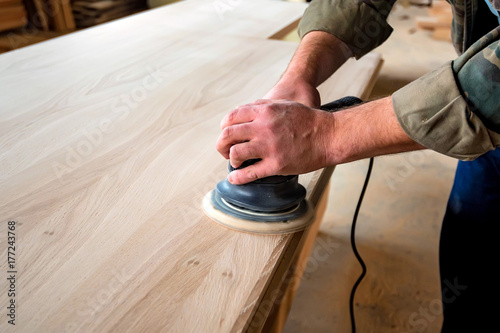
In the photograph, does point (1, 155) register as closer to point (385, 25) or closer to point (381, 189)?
point (385, 25)

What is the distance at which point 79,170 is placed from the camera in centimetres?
86

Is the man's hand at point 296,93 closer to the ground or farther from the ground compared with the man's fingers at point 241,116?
closer to the ground

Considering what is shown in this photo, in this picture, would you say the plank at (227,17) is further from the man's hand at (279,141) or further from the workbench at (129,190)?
the man's hand at (279,141)

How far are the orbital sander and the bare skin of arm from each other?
18 mm

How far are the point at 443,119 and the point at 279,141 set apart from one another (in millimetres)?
259

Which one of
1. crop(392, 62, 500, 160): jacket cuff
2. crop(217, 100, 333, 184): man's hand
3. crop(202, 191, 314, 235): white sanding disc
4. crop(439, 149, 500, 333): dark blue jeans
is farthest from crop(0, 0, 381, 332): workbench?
crop(439, 149, 500, 333): dark blue jeans

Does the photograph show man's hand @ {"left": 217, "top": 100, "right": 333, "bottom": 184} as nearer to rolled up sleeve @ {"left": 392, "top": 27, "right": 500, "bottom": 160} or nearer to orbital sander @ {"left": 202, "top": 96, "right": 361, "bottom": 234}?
orbital sander @ {"left": 202, "top": 96, "right": 361, "bottom": 234}

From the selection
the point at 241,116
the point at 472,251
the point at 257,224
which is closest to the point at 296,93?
the point at 241,116

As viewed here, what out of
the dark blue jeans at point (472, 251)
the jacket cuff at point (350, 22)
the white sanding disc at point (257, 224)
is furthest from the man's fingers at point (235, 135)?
the dark blue jeans at point (472, 251)

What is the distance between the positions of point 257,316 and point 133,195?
336 mm

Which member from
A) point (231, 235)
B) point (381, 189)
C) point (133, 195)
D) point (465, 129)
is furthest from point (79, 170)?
point (381, 189)

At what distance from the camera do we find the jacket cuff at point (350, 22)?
42.5 inches

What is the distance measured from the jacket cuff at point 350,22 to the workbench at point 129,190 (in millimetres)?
171

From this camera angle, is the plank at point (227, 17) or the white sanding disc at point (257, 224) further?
the plank at point (227, 17)
